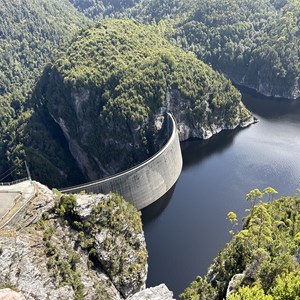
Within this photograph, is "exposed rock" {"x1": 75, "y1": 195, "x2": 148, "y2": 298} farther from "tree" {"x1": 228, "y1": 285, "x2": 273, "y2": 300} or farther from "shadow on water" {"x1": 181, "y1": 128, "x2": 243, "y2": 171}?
"shadow on water" {"x1": 181, "y1": 128, "x2": 243, "y2": 171}

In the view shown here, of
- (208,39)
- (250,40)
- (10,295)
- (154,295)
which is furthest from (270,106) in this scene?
(10,295)

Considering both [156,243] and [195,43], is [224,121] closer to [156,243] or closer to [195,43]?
[156,243]

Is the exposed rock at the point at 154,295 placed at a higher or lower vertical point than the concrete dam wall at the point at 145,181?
higher

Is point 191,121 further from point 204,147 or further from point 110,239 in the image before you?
point 110,239

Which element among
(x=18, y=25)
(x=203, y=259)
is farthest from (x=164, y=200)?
(x=18, y=25)

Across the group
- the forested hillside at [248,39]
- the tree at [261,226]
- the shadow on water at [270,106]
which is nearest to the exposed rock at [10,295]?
the tree at [261,226]

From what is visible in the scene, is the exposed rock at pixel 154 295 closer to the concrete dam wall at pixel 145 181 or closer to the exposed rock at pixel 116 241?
the exposed rock at pixel 116 241
